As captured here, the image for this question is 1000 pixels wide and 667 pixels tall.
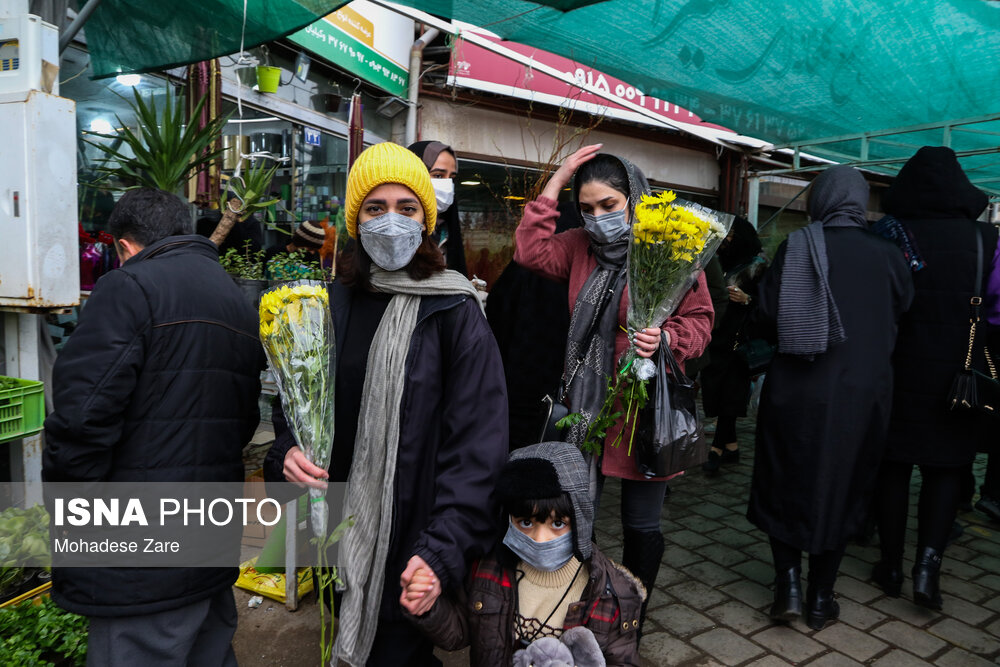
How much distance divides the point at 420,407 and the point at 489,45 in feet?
21.0

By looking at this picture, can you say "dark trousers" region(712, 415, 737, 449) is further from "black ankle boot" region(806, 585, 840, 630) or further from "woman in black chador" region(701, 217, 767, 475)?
"black ankle boot" region(806, 585, 840, 630)

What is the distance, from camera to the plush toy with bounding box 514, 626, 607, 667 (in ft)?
6.82

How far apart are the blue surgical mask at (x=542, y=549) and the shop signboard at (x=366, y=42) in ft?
18.8

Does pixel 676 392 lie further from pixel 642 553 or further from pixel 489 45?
pixel 489 45

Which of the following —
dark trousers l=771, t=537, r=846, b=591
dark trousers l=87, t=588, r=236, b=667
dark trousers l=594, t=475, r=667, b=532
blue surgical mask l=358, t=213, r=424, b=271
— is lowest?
dark trousers l=771, t=537, r=846, b=591

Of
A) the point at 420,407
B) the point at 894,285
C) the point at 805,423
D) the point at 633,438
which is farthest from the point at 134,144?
the point at 894,285

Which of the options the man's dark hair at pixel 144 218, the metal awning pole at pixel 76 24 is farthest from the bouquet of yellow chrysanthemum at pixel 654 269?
the metal awning pole at pixel 76 24

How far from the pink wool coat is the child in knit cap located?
46 centimetres

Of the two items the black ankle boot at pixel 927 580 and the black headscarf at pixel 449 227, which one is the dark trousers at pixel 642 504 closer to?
the black headscarf at pixel 449 227

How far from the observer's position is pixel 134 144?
3.64 meters

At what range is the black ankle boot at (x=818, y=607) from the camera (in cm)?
342

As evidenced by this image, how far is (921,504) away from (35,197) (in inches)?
183

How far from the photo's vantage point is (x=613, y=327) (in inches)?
A: 110

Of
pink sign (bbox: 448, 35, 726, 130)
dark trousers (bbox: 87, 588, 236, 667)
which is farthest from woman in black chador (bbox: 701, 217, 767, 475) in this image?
dark trousers (bbox: 87, 588, 236, 667)
